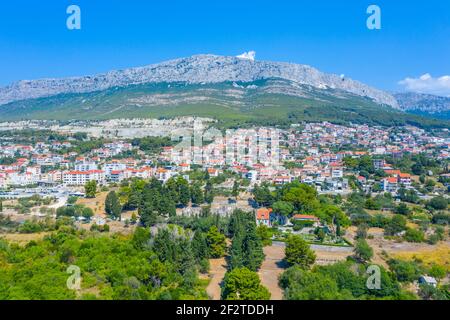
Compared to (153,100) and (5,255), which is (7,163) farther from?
(153,100)

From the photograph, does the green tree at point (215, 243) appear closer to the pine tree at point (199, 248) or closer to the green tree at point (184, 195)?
the pine tree at point (199, 248)

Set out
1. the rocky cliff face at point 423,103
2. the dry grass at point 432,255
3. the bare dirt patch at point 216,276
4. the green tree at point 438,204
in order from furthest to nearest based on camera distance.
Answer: the rocky cliff face at point 423,103, the green tree at point 438,204, the dry grass at point 432,255, the bare dirt patch at point 216,276

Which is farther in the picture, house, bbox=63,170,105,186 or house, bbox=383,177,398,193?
house, bbox=63,170,105,186

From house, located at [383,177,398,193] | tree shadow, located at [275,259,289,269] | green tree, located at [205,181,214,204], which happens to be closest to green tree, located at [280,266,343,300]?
tree shadow, located at [275,259,289,269]

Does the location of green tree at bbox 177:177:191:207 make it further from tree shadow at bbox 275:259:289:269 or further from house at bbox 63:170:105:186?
house at bbox 63:170:105:186

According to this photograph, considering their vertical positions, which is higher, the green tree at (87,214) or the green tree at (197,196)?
the green tree at (197,196)

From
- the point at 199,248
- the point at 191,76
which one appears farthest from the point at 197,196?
the point at 191,76

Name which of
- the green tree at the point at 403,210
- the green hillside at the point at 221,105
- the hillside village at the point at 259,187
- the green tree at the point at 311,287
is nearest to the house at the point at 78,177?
the hillside village at the point at 259,187

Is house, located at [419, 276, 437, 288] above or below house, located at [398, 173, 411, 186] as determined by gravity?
below
